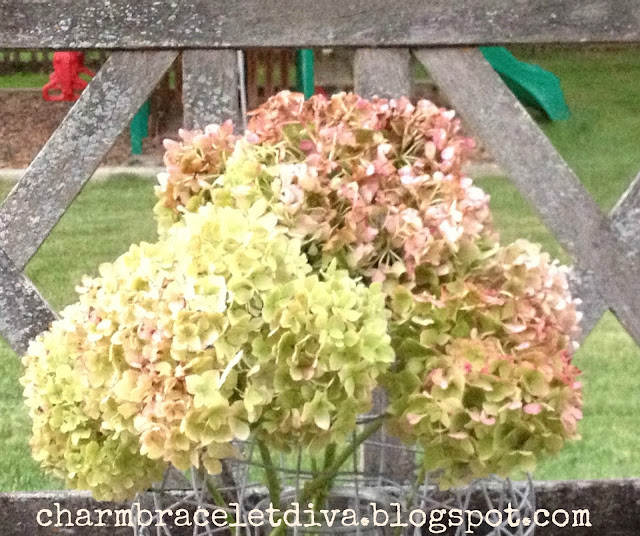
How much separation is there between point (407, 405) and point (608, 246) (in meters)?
0.58

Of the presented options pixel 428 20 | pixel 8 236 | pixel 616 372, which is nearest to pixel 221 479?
pixel 8 236

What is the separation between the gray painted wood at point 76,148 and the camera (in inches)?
51.8

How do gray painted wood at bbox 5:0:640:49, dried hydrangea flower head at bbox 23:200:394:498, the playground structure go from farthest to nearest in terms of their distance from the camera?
the playground structure < gray painted wood at bbox 5:0:640:49 < dried hydrangea flower head at bbox 23:200:394:498

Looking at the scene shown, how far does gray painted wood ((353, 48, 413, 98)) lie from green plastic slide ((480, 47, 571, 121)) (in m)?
3.49

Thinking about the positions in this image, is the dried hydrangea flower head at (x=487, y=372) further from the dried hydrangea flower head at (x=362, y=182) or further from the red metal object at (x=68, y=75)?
the red metal object at (x=68, y=75)

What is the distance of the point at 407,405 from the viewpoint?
0.89 metres

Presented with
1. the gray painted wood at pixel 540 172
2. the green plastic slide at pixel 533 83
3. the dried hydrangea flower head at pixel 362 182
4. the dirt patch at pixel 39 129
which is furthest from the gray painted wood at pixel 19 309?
the green plastic slide at pixel 533 83

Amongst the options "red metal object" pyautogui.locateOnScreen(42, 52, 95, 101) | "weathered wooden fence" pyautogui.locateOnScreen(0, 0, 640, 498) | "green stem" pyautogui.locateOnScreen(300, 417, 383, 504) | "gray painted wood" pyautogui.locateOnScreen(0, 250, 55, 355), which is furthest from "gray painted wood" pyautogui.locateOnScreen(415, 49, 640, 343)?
"red metal object" pyautogui.locateOnScreen(42, 52, 95, 101)

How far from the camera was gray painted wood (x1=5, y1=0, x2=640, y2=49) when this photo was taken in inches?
49.9

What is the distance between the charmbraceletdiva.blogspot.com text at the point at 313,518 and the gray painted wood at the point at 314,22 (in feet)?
2.10

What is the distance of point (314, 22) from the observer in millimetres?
1273

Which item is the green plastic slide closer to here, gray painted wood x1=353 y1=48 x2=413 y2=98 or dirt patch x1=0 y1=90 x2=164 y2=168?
dirt patch x1=0 y1=90 x2=164 y2=168

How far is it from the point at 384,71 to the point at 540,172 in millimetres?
269

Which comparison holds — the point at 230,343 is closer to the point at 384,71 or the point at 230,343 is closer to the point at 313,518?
the point at 313,518
